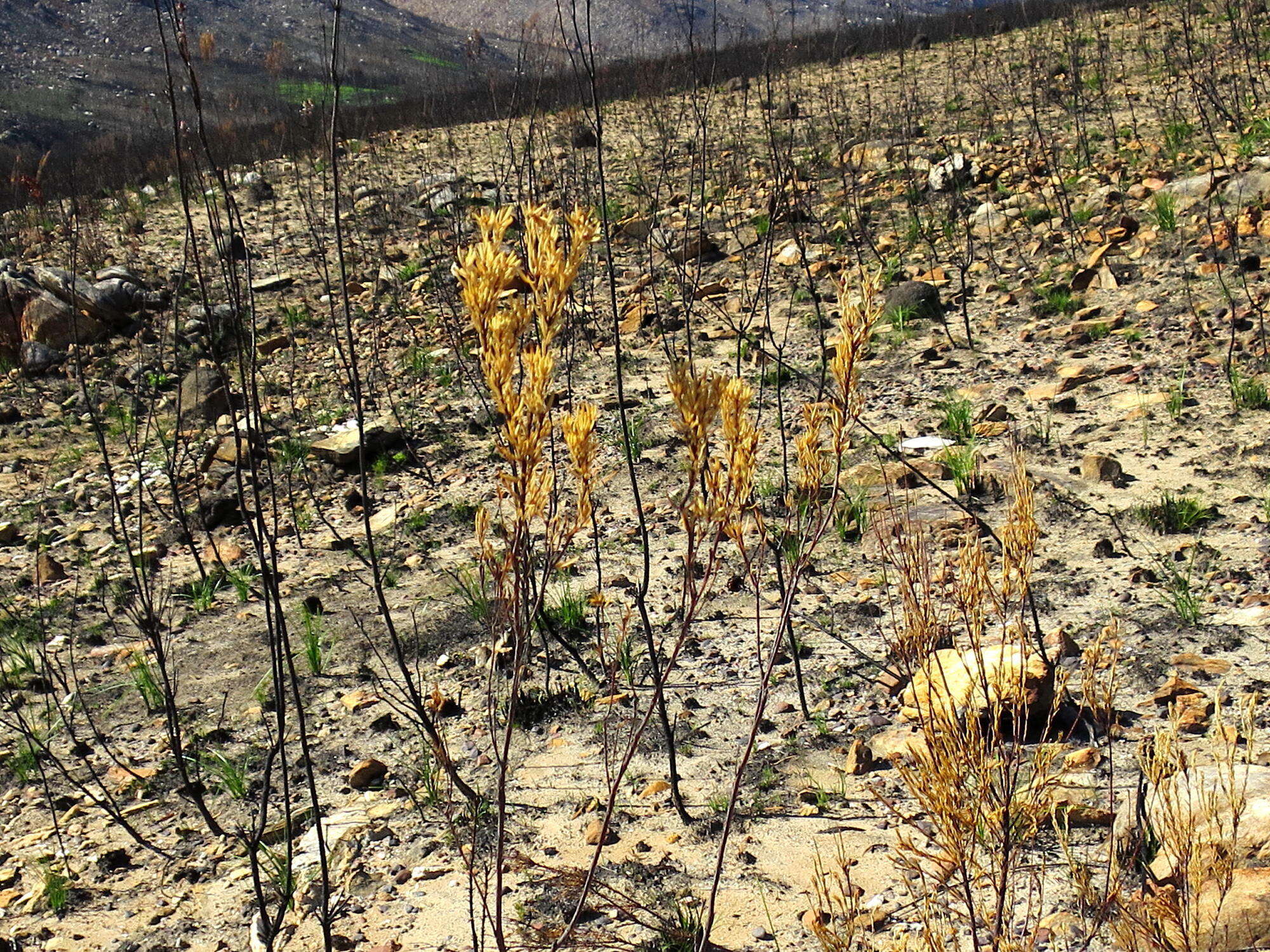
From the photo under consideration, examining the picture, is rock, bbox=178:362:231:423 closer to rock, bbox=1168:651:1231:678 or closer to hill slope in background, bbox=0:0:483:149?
rock, bbox=1168:651:1231:678

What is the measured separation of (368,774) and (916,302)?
453 cm

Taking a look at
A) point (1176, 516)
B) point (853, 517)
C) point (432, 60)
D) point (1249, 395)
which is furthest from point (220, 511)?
point (432, 60)

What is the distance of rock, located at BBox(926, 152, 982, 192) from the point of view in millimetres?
8102

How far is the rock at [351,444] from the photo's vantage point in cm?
588

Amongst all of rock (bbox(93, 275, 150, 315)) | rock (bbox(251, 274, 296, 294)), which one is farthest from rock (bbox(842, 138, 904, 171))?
rock (bbox(93, 275, 150, 315))

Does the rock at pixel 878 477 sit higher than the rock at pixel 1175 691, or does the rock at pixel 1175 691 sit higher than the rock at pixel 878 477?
the rock at pixel 878 477

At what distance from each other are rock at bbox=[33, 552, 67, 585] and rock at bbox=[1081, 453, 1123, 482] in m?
4.76

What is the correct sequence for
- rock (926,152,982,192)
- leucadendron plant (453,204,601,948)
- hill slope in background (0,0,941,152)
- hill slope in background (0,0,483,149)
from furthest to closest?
hill slope in background (0,0,483,149) → hill slope in background (0,0,941,152) → rock (926,152,982,192) → leucadendron plant (453,204,601,948)

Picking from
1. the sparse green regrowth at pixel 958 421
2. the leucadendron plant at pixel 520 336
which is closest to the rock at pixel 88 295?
the sparse green regrowth at pixel 958 421

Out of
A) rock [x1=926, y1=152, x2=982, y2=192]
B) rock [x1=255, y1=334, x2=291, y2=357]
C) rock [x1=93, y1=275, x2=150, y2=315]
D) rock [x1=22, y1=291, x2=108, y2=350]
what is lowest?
rock [x1=255, y1=334, x2=291, y2=357]

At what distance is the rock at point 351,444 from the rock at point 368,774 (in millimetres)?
2980

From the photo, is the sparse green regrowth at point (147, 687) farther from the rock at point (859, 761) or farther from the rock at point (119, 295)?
the rock at point (119, 295)

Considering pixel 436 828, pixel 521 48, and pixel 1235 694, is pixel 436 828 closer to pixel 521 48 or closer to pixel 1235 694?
pixel 1235 694

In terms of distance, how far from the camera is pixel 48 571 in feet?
16.8
